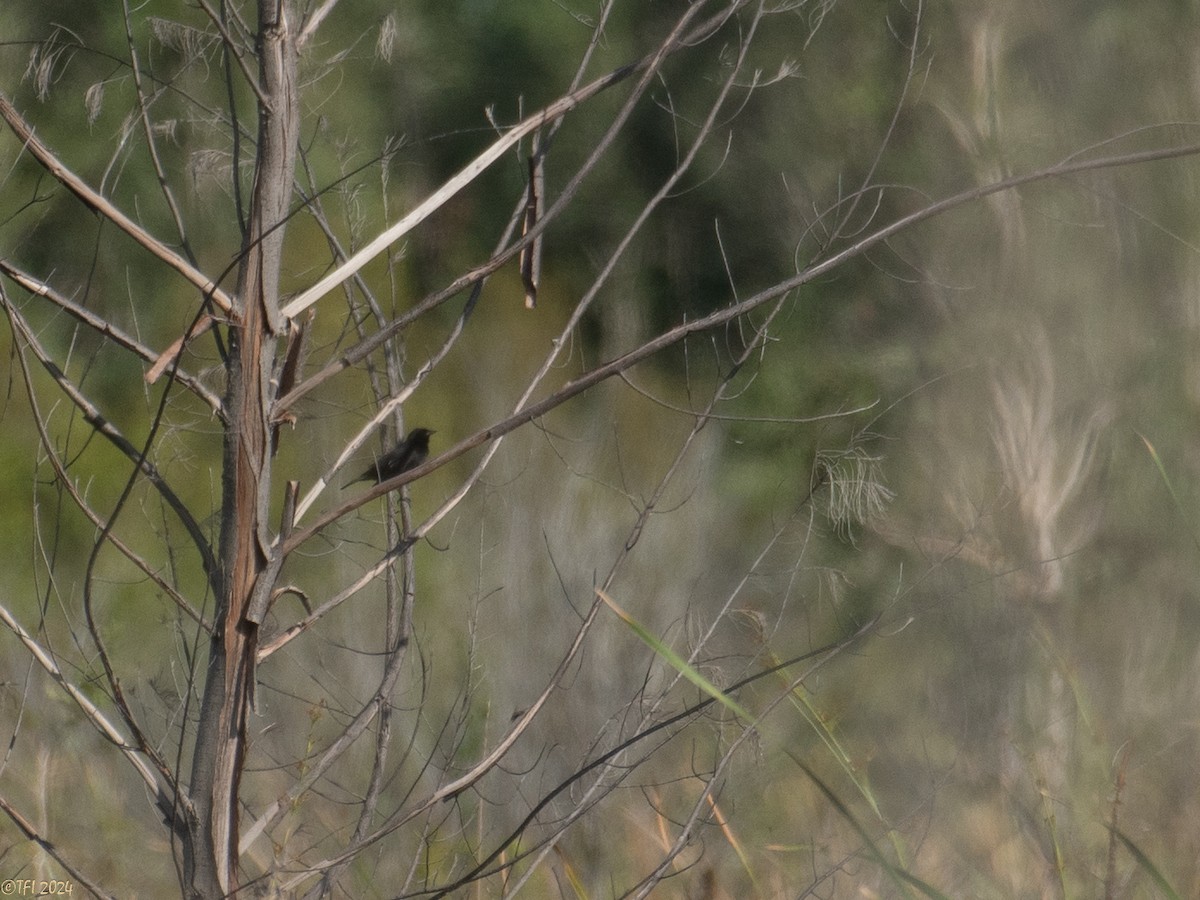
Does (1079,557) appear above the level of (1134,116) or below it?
below

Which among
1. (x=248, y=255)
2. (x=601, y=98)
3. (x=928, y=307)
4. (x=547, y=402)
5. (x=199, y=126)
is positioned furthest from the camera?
(x=601, y=98)

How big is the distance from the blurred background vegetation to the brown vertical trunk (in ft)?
4.83

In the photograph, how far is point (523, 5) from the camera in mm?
6508

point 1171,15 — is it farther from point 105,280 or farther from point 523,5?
point 105,280

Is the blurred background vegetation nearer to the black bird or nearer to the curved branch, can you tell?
the black bird

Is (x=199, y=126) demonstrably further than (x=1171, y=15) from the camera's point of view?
No

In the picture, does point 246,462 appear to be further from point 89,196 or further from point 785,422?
point 785,422

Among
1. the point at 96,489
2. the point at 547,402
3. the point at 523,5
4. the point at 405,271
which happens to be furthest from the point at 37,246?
the point at 547,402

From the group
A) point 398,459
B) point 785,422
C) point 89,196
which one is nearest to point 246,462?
point 89,196

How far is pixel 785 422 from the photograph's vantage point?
3773mm

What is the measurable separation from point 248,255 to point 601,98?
4822mm

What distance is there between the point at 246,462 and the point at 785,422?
2.47 metres

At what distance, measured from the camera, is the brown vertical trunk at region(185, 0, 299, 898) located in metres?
1.50

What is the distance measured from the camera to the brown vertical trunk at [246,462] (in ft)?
4.91
